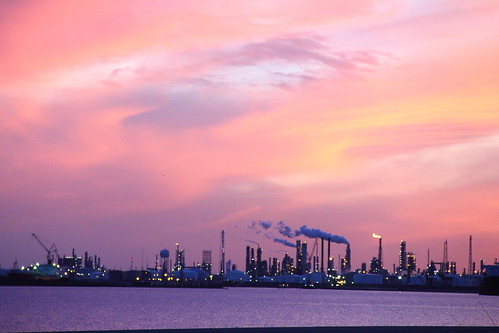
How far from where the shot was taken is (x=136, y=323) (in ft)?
338

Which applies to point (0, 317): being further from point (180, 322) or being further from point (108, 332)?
point (108, 332)

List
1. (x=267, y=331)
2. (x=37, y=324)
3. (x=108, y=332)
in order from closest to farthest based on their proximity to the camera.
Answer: (x=108, y=332)
(x=267, y=331)
(x=37, y=324)

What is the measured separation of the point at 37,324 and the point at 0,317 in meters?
15.7

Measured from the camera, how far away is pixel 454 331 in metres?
60.0

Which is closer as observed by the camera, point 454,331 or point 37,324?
point 454,331

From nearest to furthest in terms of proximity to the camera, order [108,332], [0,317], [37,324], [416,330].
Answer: [108,332], [416,330], [37,324], [0,317]

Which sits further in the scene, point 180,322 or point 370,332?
point 180,322

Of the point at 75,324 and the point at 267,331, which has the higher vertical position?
the point at 267,331

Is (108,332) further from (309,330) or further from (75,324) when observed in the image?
(75,324)

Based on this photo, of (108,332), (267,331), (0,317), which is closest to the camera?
(108,332)

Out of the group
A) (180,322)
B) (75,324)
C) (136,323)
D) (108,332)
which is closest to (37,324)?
(75,324)

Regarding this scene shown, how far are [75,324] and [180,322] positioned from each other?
1521 cm

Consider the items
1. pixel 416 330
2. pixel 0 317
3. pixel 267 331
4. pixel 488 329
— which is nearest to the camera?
pixel 267 331

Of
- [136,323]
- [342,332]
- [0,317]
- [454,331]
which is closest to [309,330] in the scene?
[342,332]
